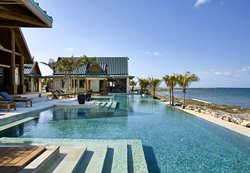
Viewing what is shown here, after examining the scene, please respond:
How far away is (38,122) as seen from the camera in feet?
32.1

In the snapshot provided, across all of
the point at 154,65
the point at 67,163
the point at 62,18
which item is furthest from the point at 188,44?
the point at 67,163

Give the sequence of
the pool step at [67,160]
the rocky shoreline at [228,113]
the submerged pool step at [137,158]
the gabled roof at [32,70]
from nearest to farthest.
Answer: the pool step at [67,160]
the submerged pool step at [137,158]
the rocky shoreline at [228,113]
the gabled roof at [32,70]

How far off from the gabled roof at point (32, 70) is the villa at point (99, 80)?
4.30m

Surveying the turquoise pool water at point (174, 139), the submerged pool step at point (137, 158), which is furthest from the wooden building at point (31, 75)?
the submerged pool step at point (137, 158)

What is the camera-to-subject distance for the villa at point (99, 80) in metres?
31.6

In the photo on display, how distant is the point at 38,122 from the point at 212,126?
25.2ft

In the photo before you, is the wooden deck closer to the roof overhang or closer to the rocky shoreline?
the roof overhang

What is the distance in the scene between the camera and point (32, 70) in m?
25.6

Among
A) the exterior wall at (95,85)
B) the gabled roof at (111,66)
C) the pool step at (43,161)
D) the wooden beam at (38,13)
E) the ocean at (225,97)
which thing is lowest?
the ocean at (225,97)

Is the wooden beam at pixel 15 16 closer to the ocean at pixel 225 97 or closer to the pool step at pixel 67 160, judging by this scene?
the pool step at pixel 67 160

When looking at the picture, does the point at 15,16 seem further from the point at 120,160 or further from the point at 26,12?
the point at 120,160

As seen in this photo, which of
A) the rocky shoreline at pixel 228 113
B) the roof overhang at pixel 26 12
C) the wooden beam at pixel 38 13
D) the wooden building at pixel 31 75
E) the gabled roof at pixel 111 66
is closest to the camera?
the wooden beam at pixel 38 13

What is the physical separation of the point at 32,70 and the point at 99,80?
10.2 metres

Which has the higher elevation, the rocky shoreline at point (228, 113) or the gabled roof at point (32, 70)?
the gabled roof at point (32, 70)
